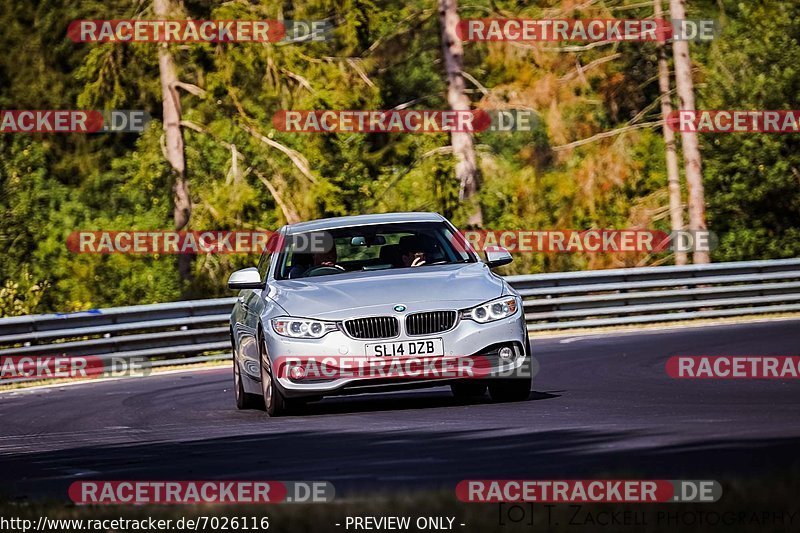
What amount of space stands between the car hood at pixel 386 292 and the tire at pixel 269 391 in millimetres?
444

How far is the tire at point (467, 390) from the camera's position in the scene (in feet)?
40.9

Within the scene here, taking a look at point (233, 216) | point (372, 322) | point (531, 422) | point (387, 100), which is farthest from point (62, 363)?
point (387, 100)

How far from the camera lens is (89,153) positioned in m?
49.7

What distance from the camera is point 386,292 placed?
39.5 feet

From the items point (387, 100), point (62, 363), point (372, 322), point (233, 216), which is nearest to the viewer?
point (372, 322)

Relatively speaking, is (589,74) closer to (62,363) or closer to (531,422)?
(62,363)

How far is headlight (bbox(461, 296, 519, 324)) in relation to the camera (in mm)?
11914

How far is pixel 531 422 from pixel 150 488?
124 inches

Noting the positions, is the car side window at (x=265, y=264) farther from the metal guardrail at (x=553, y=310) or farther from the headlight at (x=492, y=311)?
the metal guardrail at (x=553, y=310)

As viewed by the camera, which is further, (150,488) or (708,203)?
(708,203)

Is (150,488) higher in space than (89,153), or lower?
lower

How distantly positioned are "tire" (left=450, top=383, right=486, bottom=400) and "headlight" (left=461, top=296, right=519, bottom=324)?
Answer: 1.94 feet
